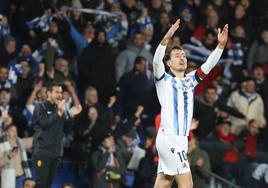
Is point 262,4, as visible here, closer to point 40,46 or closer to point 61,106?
point 40,46

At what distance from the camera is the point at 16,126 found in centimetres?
1580

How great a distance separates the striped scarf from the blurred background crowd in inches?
0.9

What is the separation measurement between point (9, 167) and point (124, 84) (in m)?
3.53

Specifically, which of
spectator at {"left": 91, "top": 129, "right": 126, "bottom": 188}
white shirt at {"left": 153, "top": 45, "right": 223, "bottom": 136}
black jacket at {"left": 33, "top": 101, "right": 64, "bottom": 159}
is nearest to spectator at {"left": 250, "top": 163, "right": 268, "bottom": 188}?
spectator at {"left": 91, "top": 129, "right": 126, "bottom": 188}

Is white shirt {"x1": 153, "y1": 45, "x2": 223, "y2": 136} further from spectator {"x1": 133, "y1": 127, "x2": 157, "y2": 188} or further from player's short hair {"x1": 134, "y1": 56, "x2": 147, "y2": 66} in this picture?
player's short hair {"x1": 134, "y1": 56, "x2": 147, "y2": 66}

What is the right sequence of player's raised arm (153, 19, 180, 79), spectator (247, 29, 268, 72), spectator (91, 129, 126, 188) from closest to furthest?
player's raised arm (153, 19, 180, 79) < spectator (91, 129, 126, 188) < spectator (247, 29, 268, 72)

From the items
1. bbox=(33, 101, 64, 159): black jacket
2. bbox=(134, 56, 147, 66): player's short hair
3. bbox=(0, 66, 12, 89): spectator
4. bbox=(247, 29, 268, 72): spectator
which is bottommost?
bbox=(33, 101, 64, 159): black jacket

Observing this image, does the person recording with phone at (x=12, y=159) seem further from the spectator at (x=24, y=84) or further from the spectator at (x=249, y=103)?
the spectator at (x=249, y=103)

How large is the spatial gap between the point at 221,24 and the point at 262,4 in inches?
52.1

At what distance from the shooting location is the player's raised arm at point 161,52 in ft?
37.0

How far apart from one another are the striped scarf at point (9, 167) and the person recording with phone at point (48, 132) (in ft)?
2.39

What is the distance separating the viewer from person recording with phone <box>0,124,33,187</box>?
1447 centimetres

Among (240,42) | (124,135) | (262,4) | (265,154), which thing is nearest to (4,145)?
(124,135)

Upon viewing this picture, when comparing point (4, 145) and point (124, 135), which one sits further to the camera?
point (124, 135)
